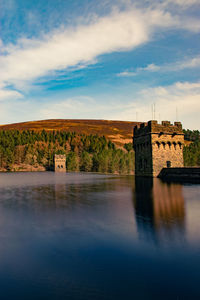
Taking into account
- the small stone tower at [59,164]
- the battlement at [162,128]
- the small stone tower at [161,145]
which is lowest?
the small stone tower at [59,164]

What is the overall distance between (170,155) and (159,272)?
99.4 feet

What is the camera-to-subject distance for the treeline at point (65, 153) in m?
110

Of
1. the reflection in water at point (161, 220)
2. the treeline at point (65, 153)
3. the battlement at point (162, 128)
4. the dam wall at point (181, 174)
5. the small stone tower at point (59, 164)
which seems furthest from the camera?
the small stone tower at point (59, 164)

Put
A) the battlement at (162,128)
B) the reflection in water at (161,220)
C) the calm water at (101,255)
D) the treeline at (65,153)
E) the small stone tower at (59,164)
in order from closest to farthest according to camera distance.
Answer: the calm water at (101,255), the reflection in water at (161,220), the battlement at (162,128), the treeline at (65,153), the small stone tower at (59,164)

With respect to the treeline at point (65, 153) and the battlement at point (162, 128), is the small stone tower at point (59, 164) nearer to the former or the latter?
the treeline at point (65, 153)

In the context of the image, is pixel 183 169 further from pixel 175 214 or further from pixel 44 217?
pixel 44 217

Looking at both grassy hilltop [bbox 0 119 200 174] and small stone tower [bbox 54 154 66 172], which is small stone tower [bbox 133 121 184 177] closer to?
grassy hilltop [bbox 0 119 200 174]

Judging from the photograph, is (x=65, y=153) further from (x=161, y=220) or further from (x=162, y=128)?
(x=161, y=220)

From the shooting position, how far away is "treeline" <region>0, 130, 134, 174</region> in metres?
110

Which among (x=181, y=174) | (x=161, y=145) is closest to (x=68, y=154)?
(x=161, y=145)

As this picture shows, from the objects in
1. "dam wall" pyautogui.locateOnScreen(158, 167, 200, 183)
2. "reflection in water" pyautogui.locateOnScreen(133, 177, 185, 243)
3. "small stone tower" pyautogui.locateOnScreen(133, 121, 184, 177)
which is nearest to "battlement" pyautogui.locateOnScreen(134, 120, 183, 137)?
"small stone tower" pyautogui.locateOnScreen(133, 121, 184, 177)

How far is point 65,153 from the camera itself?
136875mm

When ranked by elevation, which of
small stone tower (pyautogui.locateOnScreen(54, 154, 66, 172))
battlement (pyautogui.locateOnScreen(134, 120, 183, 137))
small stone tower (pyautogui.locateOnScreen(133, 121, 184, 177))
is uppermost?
battlement (pyautogui.locateOnScreen(134, 120, 183, 137))

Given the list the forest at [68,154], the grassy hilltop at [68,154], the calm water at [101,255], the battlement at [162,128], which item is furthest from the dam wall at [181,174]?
the forest at [68,154]
